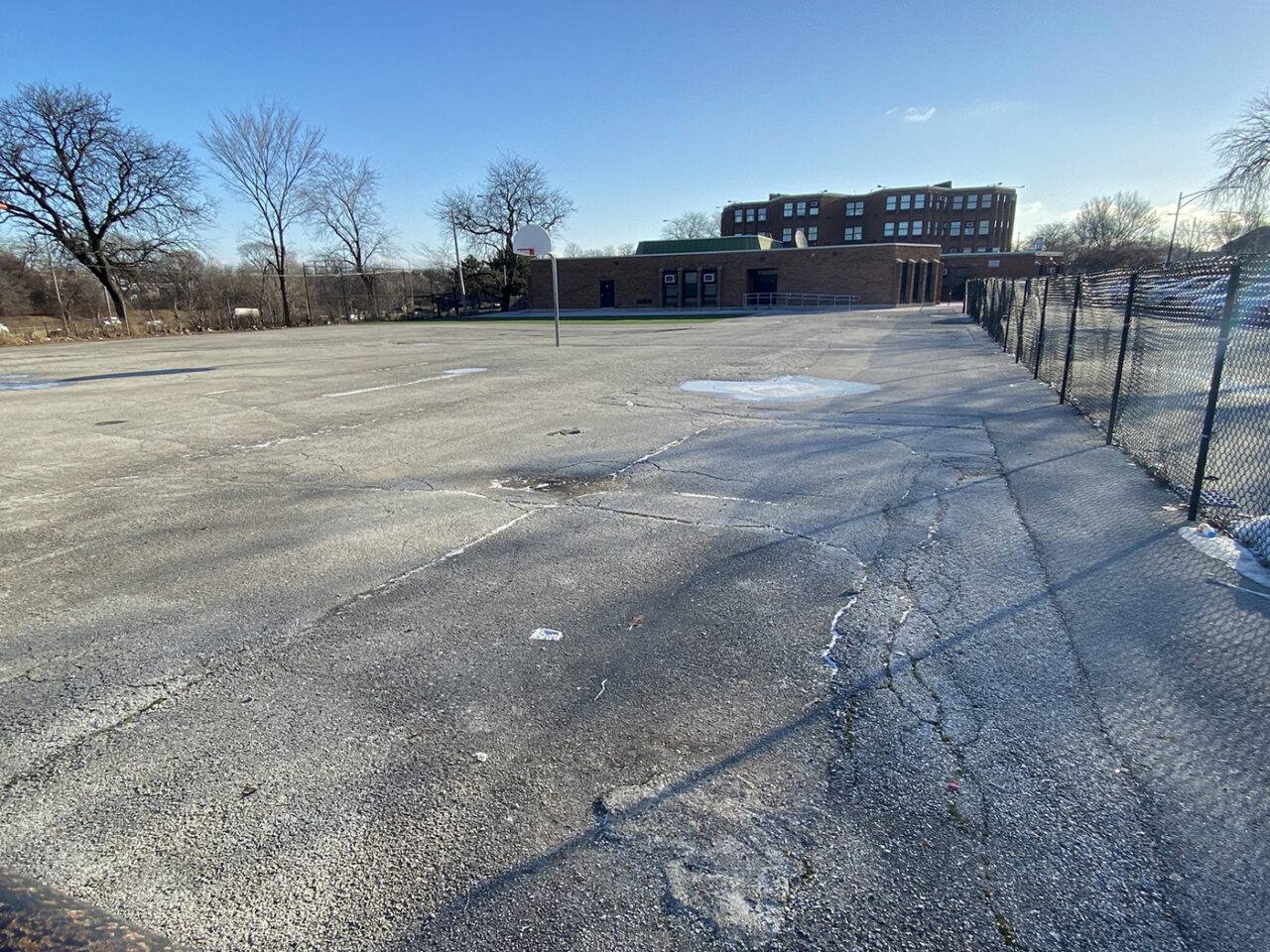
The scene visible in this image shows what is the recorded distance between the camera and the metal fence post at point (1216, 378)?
5.05 meters

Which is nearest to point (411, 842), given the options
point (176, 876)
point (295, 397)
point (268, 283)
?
point (176, 876)

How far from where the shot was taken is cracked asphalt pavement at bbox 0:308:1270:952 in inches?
80.9

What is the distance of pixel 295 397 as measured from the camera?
40.4 ft

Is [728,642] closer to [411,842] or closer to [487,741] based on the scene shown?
[487,741]

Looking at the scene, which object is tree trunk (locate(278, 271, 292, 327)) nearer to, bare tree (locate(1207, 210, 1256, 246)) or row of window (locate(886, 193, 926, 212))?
bare tree (locate(1207, 210, 1256, 246))

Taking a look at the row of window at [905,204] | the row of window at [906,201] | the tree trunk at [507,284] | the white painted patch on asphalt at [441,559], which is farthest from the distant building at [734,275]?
the white painted patch on asphalt at [441,559]

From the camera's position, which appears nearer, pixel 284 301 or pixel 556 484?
pixel 556 484

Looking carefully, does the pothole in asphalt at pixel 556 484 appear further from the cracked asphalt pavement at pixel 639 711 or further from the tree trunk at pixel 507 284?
the tree trunk at pixel 507 284

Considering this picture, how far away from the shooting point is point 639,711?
9.80 feet

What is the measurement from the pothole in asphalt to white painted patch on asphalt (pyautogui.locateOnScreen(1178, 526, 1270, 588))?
177 inches

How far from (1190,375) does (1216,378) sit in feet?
5.31

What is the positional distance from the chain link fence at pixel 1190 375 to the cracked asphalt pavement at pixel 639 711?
48 centimetres

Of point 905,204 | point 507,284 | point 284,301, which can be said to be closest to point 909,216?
point 905,204

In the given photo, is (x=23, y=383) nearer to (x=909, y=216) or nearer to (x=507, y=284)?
(x=507, y=284)
